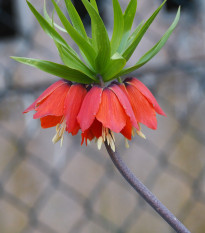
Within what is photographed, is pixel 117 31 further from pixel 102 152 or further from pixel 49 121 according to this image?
pixel 102 152

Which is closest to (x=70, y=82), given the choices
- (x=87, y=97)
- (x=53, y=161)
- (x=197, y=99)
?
(x=87, y=97)

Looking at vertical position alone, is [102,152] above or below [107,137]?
below

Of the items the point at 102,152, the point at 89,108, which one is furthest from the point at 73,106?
the point at 102,152

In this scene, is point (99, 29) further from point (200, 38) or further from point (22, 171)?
point (200, 38)

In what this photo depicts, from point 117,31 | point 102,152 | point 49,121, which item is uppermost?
point 117,31

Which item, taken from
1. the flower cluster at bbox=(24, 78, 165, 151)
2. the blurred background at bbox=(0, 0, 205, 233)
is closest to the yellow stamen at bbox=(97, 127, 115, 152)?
the flower cluster at bbox=(24, 78, 165, 151)

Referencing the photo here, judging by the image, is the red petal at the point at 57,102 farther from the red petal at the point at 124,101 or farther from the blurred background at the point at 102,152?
the blurred background at the point at 102,152
